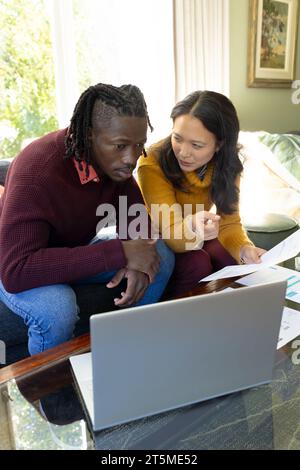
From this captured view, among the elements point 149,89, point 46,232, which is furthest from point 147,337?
point 149,89

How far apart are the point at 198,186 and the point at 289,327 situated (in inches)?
24.3

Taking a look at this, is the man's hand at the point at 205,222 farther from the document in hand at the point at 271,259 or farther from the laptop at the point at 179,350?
the laptop at the point at 179,350

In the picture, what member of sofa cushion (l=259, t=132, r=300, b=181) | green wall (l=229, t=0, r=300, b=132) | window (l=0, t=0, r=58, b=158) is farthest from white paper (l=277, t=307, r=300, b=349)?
green wall (l=229, t=0, r=300, b=132)

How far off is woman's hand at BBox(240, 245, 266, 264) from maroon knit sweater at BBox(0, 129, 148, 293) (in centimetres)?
40

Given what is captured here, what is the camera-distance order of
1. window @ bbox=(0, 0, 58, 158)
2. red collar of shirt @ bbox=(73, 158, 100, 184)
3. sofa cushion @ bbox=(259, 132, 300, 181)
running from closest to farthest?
red collar of shirt @ bbox=(73, 158, 100, 184) → window @ bbox=(0, 0, 58, 158) → sofa cushion @ bbox=(259, 132, 300, 181)

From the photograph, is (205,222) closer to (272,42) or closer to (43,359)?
(43,359)

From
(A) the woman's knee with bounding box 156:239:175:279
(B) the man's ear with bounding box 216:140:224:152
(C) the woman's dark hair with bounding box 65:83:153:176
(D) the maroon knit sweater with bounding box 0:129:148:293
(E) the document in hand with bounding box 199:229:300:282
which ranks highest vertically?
(C) the woman's dark hair with bounding box 65:83:153:176

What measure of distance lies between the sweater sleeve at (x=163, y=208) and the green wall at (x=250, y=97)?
5.82 feet

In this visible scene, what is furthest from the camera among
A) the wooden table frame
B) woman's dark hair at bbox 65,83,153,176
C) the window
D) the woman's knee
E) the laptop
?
the window

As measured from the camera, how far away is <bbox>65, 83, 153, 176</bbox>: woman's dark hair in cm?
86

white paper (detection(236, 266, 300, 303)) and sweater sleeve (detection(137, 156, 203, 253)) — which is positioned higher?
sweater sleeve (detection(137, 156, 203, 253))

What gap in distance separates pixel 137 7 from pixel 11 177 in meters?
1.68

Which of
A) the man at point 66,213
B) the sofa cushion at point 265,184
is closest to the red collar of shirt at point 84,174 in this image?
the man at point 66,213

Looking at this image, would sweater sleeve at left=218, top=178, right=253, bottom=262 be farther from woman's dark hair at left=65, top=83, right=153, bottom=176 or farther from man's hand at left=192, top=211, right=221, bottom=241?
woman's dark hair at left=65, top=83, right=153, bottom=176
